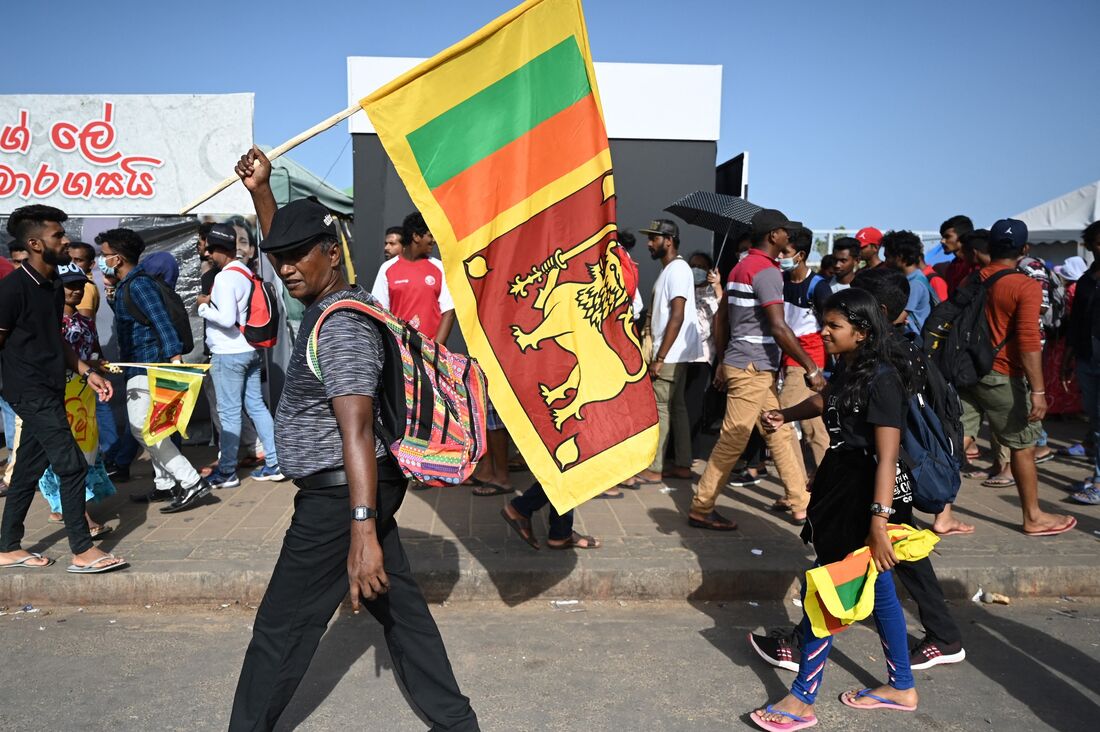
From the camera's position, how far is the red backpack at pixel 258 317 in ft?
20.0

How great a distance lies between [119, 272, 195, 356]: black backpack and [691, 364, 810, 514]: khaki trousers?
393 centimetres

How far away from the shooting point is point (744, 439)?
16.3ft

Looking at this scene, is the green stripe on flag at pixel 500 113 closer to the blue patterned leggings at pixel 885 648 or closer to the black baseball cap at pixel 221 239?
the blue patterned leggings at pixel 885 648

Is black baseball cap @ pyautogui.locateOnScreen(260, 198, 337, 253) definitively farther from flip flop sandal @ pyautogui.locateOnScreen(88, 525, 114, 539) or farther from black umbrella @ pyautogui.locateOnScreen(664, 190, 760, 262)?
black umbrella @ pyautogui.locateOnScreen(664, 190, 760, 262)

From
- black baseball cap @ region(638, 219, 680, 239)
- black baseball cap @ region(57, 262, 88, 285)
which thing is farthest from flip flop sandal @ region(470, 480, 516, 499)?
black baseball cap @ region(57, 262, 88, 285)

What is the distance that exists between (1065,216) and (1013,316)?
9644 mm

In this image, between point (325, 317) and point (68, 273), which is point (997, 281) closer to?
point (325, 317)

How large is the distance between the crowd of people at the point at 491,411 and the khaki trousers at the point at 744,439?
1 centimetres

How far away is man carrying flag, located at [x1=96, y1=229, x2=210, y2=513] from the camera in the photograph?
218 inches

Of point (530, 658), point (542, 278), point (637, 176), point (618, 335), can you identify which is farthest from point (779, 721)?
point (637, 176)

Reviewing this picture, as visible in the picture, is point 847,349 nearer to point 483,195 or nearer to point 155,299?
point 483,195

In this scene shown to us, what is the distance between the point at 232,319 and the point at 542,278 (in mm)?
3325

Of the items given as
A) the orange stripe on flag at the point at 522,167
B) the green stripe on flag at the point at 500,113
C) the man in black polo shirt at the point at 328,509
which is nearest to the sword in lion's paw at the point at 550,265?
the orange stripe on flag at the point at 522,167

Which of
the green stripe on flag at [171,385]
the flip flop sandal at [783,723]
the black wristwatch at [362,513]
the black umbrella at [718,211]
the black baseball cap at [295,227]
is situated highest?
the black umbrella at [718,211]
